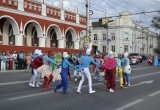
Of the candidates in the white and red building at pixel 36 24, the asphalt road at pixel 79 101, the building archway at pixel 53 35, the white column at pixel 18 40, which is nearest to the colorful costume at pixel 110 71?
the asphalt road at pixel 79 101

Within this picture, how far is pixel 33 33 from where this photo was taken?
43.6 metres

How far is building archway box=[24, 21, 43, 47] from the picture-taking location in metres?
40.9

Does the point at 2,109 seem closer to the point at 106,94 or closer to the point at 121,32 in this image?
the point at 106,94

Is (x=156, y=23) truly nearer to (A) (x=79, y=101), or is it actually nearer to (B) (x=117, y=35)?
(B) (x=117, y=35)

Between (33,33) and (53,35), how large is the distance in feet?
15.7

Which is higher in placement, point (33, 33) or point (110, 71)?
point (33, 33)

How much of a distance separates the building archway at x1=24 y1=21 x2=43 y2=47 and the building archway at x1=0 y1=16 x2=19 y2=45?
1965mm

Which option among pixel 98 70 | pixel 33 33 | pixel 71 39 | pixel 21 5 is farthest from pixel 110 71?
pixel 71 39

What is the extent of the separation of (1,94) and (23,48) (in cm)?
2353

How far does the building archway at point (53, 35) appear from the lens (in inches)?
1762

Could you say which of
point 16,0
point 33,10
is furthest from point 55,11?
point 16,0

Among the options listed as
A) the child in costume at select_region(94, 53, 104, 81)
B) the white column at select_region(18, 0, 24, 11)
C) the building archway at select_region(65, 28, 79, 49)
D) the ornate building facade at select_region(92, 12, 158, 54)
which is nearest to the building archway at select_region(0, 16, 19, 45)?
the white column at select_region(18, 0, 24, 11)

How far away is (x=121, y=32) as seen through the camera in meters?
82.8

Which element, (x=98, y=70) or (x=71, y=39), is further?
(x=71, y=39)
